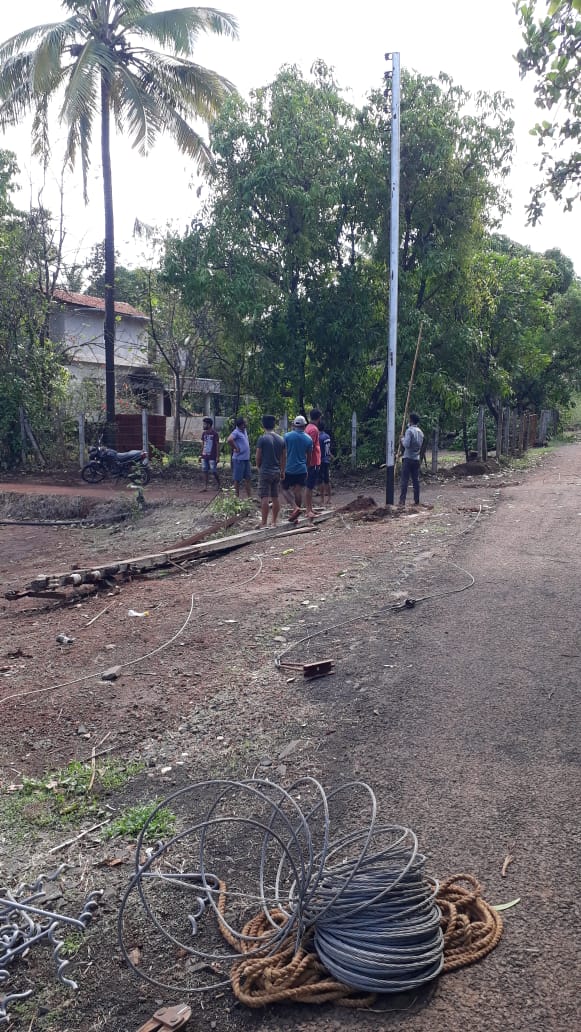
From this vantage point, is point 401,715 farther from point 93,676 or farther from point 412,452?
point 412,452

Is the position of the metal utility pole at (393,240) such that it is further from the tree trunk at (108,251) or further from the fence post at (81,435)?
the fence post at (81,435)

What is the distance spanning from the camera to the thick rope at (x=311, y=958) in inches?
113

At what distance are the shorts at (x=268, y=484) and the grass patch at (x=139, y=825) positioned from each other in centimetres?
778

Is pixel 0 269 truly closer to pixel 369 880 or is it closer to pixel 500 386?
pixel 500 386

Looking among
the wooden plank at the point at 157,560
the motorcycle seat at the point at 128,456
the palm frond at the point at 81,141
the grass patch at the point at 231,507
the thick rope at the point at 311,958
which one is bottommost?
the thick rope at the point at 311,958

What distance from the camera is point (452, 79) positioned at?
60.4ft

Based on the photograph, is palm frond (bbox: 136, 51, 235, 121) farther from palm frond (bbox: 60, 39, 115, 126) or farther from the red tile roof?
Answer: the red tile roof

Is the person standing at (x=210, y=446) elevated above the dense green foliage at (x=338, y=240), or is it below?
below

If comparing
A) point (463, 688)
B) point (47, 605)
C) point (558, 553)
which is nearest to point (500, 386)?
point (558, 553)

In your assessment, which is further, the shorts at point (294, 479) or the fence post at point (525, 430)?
the fence post at point (525, 430)

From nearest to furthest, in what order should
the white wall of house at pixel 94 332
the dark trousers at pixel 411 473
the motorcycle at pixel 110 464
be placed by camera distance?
the dark trousers at pixel 411 473, the motorcycle at pixel 110 464, the white wall of house at pixel 94 332

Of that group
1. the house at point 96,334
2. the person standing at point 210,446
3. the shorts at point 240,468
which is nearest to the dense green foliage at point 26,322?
the house at point 96,334

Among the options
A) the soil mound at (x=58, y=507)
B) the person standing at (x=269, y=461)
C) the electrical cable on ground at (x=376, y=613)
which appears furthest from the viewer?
the soil mound at (x=58, y=507)

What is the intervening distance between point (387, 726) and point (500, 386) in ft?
61.5
